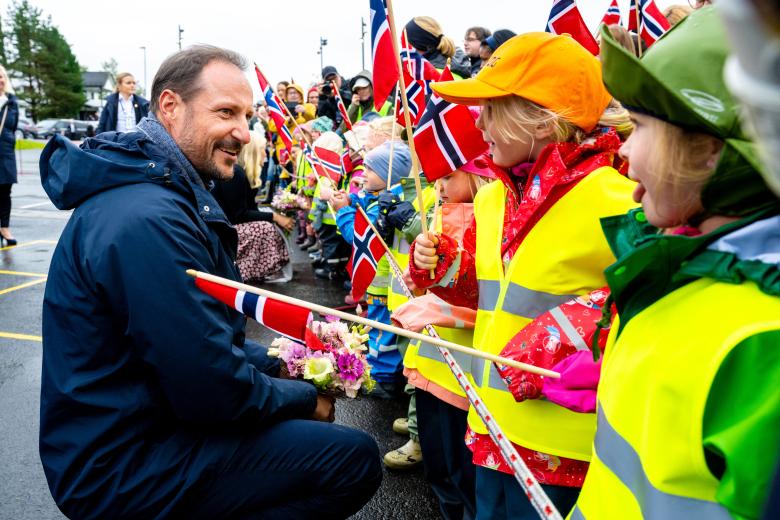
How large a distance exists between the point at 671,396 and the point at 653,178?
16.6 inches

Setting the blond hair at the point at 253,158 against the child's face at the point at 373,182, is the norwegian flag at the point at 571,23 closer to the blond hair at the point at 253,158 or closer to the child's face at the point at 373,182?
the child's face at the point at 373,182

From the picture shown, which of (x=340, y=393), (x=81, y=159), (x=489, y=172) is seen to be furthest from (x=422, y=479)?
(x=81, y=159)

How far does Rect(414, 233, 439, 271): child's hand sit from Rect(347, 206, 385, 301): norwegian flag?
132 cm

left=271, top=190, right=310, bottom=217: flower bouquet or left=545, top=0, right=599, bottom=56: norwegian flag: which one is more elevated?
left=545, top=0, right=599, bottom=56: norwegian flag

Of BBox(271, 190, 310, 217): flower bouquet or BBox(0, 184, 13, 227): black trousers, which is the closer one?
BBox(271, 190, 310, 217): flower bouquet

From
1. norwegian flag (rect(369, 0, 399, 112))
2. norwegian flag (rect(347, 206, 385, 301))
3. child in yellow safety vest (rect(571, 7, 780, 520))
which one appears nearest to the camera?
child in yellow safety vest (rect(571, 7, 780, 520))

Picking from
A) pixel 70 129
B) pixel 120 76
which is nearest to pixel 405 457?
pixel 120 76

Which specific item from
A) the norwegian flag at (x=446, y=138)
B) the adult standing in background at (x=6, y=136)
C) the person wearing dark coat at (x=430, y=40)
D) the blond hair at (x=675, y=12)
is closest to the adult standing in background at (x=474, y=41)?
the person wearing dark coat at (x=430, y=40)

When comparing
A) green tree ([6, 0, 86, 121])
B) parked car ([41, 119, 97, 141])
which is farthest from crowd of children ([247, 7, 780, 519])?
green tree ([6, 0, 86, 121])

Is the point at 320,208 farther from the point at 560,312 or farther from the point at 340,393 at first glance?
the point at 560,312

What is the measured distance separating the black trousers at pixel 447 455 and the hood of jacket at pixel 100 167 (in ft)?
5.05

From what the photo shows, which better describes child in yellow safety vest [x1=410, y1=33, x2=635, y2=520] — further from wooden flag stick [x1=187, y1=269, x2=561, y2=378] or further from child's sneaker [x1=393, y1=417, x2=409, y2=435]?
child's sneaker [x1=393, y1=417, x2=409, y2=435]

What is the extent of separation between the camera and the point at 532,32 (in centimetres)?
213

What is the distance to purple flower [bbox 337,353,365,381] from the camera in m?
2.62
